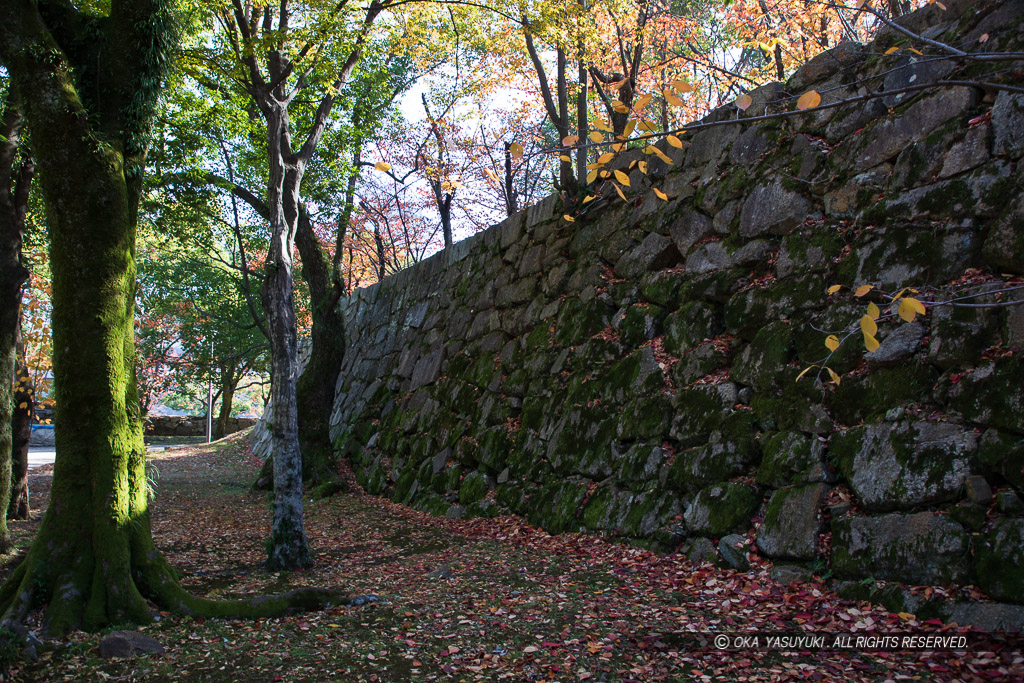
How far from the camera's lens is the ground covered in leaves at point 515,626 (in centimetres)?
322

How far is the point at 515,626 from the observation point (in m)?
3.95

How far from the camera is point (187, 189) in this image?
460 inches

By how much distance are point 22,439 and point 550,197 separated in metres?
6.89

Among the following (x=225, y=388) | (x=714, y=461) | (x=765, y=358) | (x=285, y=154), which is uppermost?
(x=285, y=154)

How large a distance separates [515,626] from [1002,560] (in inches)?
101

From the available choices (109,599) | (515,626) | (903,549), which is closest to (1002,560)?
(903,549)

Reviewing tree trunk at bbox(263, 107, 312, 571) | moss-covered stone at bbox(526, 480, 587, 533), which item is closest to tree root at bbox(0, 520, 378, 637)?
tree trunk at bbox(263, 107, 312, 571)

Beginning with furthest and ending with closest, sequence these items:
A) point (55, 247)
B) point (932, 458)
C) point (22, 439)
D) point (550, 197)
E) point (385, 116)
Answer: point (385, 116) → point (550, 197) → point (22, 439) → point (55, 247) → point (932, 458)

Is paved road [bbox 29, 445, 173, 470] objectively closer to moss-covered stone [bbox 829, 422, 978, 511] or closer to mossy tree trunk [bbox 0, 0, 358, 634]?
mossy tree trunk [bbox 0, 0, 358, 634]

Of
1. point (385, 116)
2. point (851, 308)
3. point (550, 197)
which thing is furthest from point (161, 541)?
point (385, 116)

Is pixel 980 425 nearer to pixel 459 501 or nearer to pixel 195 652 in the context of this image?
pixel 195 652

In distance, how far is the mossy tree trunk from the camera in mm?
3953

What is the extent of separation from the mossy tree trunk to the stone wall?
3.26 meters

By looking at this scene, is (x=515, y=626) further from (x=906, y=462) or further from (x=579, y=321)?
(x=579, y=321)
